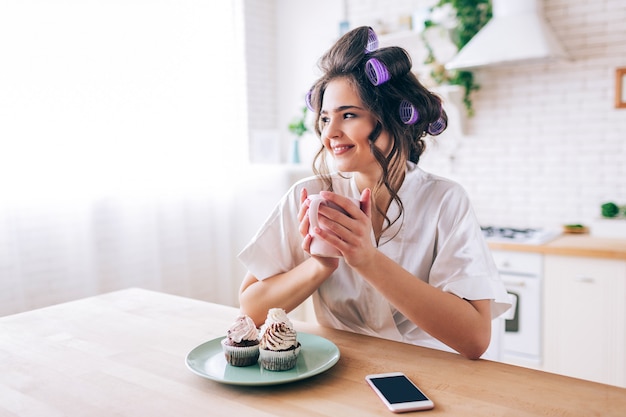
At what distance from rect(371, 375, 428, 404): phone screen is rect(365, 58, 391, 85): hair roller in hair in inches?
30.7

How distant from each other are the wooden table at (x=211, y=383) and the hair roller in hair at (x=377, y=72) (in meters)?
0.68


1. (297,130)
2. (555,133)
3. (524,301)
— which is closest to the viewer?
(524,301)

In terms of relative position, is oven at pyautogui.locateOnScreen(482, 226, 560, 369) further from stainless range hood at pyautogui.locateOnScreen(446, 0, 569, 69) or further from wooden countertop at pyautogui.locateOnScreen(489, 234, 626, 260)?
stainless range hood at pyautogui.locateOnScreen(446, 0, 569, 69)

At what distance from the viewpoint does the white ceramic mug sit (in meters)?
1.19

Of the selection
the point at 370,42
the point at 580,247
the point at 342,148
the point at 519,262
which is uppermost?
the point at 370,42

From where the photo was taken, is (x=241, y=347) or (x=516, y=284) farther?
(x=516, y=284)

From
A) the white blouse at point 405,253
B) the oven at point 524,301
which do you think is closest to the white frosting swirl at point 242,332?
the white blouse at point 405,253

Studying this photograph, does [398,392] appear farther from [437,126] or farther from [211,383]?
[437,126]

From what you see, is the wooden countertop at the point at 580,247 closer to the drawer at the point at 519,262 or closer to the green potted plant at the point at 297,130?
the drawer at the point at 519,262

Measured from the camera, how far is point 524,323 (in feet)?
9.34

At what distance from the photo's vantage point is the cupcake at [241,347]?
1180mm

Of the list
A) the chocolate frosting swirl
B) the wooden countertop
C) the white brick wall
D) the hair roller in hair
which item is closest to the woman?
the hair roller in hair

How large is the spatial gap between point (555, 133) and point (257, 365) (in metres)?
2.75

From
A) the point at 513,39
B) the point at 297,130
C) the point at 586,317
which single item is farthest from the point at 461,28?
the point at 586,317
